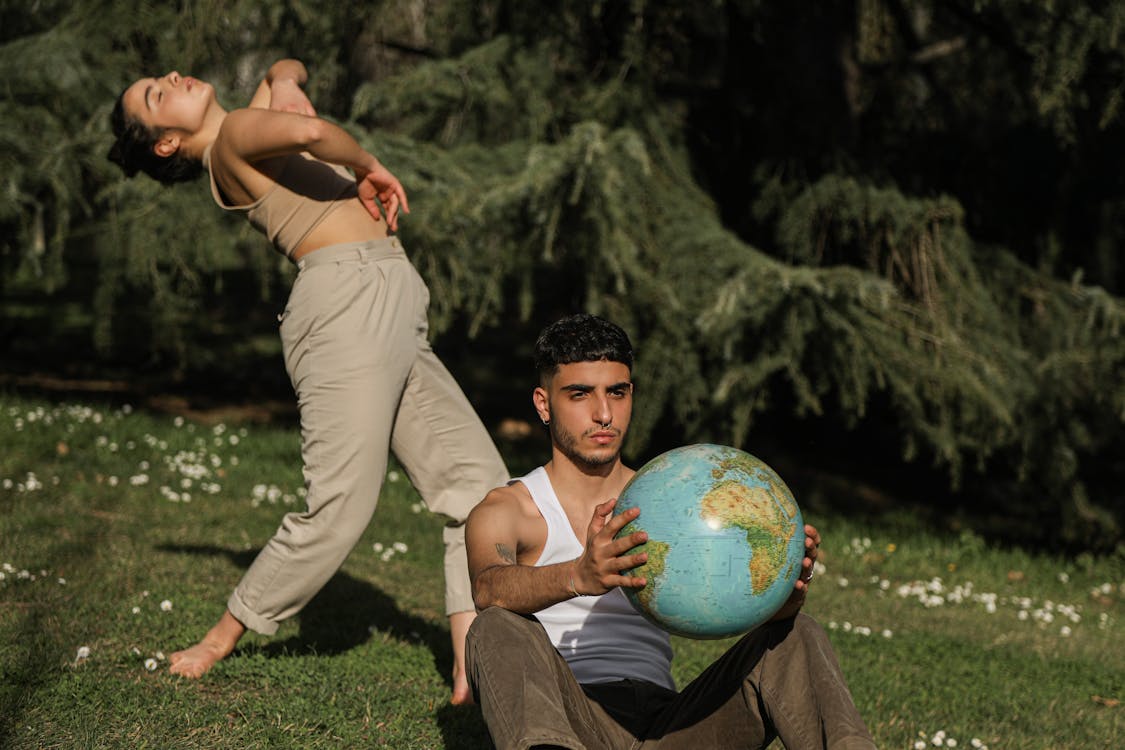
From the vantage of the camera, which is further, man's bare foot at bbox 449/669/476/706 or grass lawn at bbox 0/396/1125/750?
man's bare foot at bbox 449/669/476/706

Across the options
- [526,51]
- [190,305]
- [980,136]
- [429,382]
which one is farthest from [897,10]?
[429,382]

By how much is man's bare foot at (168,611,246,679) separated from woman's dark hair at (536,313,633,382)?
1741 millimetres

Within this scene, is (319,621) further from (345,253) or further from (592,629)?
(592,629)

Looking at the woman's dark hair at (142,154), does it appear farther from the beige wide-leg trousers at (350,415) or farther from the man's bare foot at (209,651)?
the man's bare foot at (209,651)

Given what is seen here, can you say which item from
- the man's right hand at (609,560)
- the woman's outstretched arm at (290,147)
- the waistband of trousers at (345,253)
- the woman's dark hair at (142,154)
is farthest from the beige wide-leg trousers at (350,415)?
the man's right hand at (609,560)

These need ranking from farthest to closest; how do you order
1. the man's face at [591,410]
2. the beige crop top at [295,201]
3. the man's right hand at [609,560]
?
1. the beige crop top at [295,201]
2. the man's face at [591,410]
3. the man's right hand at [609,560]

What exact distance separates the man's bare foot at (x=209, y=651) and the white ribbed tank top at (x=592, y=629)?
4.99 feet

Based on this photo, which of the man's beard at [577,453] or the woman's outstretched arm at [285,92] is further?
the woman's outstretched arm at [285,92]

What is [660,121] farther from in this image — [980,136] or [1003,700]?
[1003,700]

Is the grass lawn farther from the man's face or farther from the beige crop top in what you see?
the beige crop top

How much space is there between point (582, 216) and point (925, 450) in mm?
4849

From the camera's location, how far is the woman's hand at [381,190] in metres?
4.52

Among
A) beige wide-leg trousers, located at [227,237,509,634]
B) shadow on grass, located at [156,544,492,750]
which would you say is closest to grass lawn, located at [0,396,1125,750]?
shadow on grass, located at [156,544,492,750]

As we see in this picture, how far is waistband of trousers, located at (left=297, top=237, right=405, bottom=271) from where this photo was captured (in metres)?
4.54
